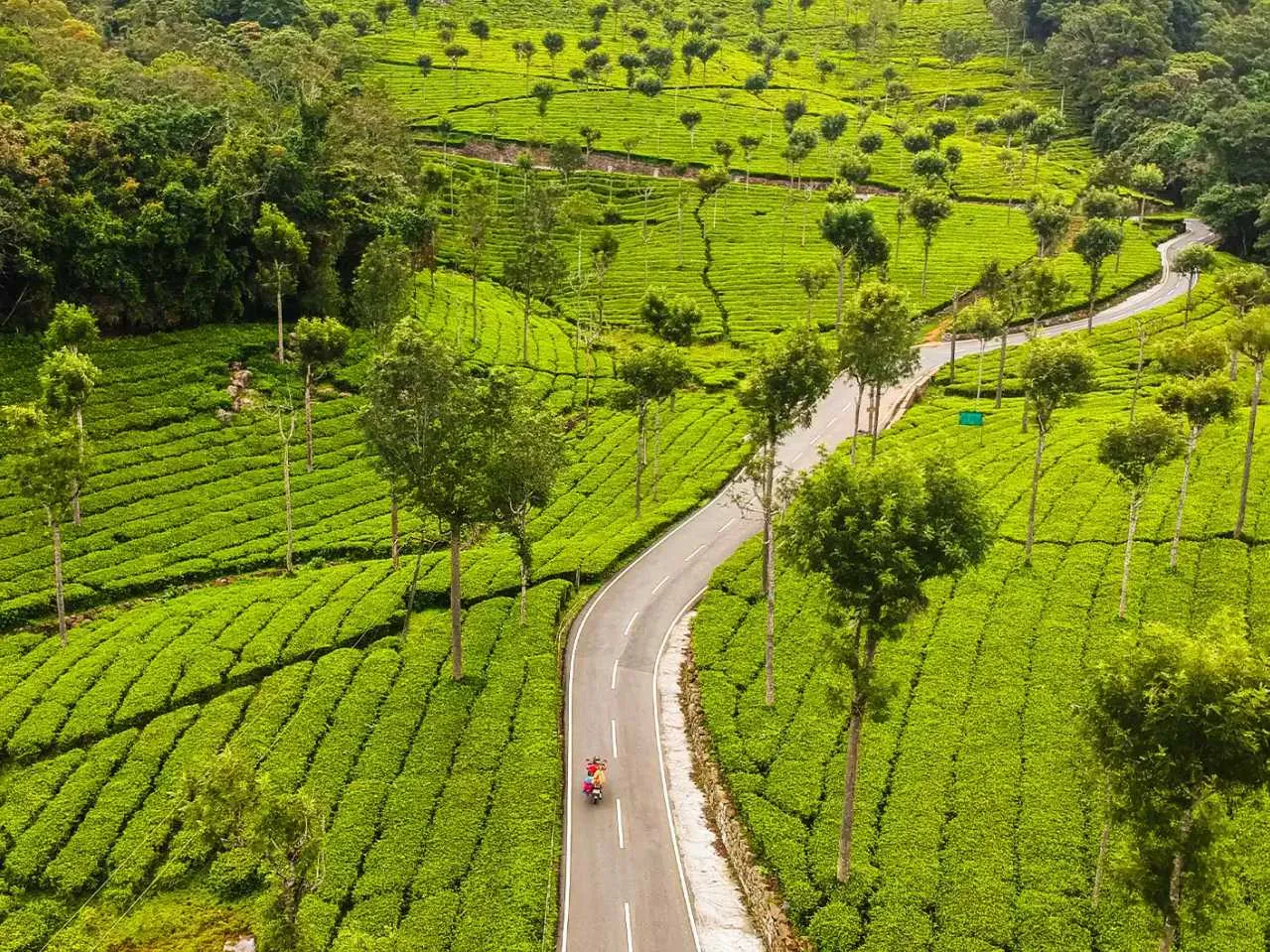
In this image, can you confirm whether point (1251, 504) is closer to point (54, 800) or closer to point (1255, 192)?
point (54, 800)

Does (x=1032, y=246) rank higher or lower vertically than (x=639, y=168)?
lower

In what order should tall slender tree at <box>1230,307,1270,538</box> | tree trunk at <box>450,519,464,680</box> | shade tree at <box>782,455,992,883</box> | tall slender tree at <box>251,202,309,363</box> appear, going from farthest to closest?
tall slender tree at <box>251,202,309,363</box>
tall slender tree at <box>1230,307,1270,538</box>
tree trunk at <box>450,519,464,680</box>
shade tree at <box>782,455,992,883</box>

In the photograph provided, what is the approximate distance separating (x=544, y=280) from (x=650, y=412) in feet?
63.9

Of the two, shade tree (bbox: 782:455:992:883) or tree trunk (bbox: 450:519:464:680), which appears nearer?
shade tree (bbox: 782:455:992:883)

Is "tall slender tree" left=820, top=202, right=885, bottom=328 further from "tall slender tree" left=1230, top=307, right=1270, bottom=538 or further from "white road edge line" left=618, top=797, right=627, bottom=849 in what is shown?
"white road edge line" left=618, top=797, right=627, bottom=849

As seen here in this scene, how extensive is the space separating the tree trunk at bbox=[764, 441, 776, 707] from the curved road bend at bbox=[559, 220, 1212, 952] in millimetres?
4660

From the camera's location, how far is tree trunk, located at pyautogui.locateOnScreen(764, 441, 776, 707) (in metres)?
35.8

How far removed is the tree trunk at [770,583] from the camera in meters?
35.8

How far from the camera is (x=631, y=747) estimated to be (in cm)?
3531

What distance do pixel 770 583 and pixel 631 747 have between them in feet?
27.4

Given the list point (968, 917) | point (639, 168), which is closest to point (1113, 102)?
point (639, 168)

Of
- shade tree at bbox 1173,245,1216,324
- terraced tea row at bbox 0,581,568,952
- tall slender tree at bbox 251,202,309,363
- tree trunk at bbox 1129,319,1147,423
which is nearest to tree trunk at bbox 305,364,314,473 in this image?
tall slender tree at bbox 251,202,309,363

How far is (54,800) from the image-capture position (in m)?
32.8

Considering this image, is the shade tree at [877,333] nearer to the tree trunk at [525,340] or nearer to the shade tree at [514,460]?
the shade tree at [514,460]
